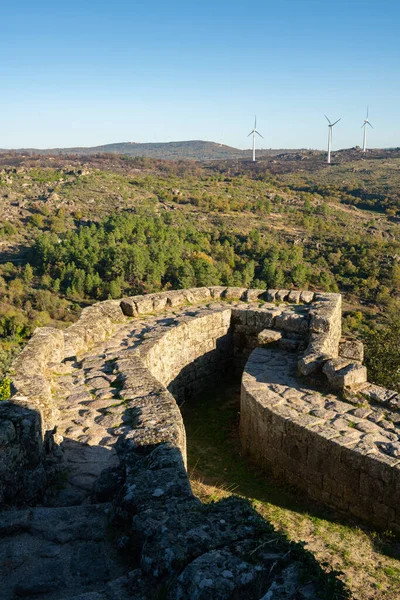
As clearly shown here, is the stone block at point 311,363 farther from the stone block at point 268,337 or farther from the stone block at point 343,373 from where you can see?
the stone block at point 268,337

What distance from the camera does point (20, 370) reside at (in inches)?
204

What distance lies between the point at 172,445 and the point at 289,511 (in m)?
1.97

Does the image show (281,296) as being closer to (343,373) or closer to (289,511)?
(343,373)

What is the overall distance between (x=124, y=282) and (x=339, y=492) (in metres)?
31.4

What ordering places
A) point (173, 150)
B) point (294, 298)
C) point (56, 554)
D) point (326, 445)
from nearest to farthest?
point (56, 554) → point (326, 445) → point (294, 298) → point (173, 150)

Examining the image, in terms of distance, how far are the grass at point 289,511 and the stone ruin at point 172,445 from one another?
192 mm

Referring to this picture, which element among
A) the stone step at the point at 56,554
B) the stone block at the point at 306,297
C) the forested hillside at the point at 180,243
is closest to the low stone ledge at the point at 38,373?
the stone step at the point at 56,554

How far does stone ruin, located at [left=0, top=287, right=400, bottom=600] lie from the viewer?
2.33 metres

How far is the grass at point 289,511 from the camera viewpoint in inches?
154

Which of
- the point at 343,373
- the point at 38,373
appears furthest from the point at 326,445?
the point at 38,373

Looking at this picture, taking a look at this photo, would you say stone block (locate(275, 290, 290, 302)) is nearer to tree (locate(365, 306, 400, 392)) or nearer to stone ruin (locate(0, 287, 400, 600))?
stone ruin (locate(0, 287, 400, 600))

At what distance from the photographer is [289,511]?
4.96m

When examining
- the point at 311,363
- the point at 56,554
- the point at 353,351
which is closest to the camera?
the point at 56,554

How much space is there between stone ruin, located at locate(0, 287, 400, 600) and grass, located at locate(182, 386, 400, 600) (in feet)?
0.63
